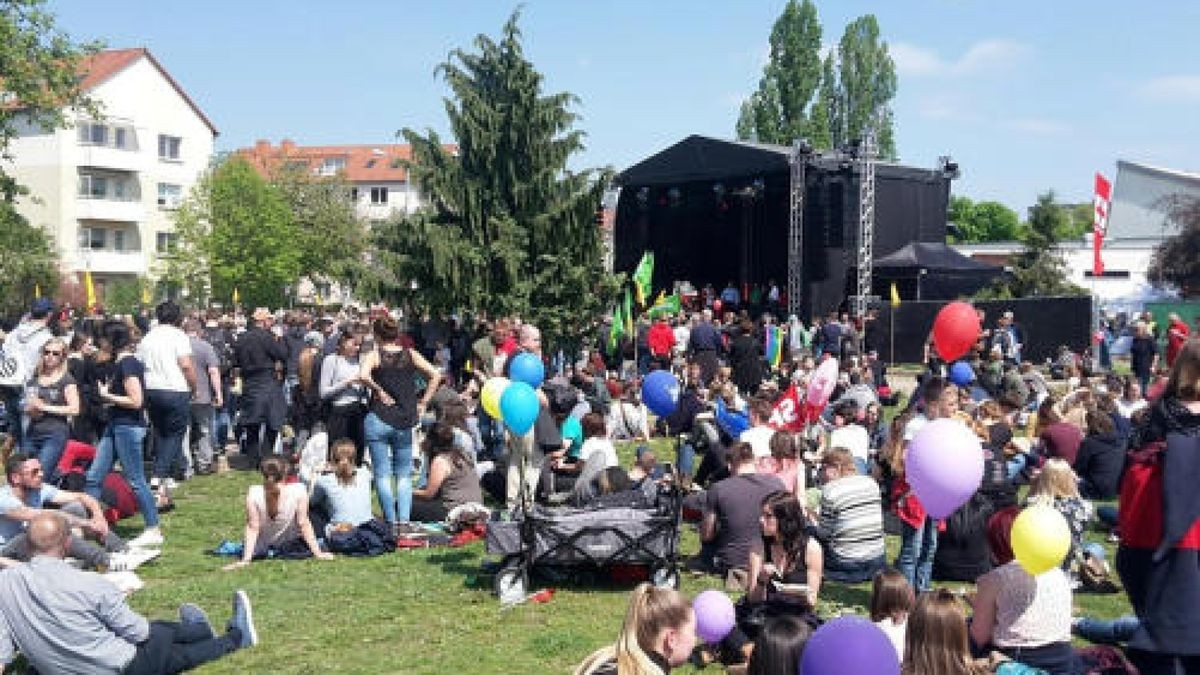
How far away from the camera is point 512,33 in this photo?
20469 mm

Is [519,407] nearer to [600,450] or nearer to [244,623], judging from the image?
[600,450]

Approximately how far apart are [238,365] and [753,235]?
18955mm

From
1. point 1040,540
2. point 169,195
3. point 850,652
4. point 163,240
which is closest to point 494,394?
point 1040,540

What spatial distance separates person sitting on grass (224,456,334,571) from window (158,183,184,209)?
52939 mm

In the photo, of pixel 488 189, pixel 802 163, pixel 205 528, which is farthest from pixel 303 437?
pixel 802 163

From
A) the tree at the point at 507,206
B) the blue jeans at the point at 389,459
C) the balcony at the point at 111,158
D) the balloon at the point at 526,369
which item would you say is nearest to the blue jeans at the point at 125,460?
the blue jeans at the point at 389,459

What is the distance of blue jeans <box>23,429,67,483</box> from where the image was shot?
8430 mm

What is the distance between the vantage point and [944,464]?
19.7 feet

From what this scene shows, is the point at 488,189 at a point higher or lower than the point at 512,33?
lower

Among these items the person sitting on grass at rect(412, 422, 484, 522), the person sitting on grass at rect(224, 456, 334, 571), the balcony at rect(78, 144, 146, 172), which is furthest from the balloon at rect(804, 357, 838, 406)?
the balcony at rect(78, 144, 146, 172)

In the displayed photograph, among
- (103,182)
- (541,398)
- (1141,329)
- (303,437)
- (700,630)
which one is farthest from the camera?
(103,182)

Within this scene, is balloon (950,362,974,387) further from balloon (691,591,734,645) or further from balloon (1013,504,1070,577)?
balloon (691,591,734,645)

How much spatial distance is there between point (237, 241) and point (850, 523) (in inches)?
1733

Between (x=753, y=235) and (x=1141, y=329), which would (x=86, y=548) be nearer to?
(x=1141, y=329)
